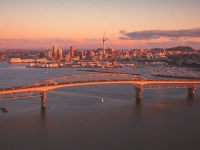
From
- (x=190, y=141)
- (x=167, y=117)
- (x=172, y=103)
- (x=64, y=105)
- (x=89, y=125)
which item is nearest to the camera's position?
(x=190, y=141)

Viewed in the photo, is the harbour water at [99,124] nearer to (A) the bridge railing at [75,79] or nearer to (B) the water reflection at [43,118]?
(B) the water reflection at [43,118]

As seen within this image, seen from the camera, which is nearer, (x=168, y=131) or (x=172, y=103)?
(x=168, y=131)

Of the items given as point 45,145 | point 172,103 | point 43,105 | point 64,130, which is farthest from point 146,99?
point 45,145

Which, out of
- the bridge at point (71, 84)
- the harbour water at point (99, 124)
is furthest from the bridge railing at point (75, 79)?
the harbour water at point (99, 124)

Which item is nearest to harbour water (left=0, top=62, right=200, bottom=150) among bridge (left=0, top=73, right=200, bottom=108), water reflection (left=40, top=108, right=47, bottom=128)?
water reflection (left=40, top=108, right=47, bottom=128)

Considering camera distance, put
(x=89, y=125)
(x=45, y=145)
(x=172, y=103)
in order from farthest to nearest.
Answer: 1. (x=172, y=103)
2. (x=89, y=125)
3. (x=45, y=145)

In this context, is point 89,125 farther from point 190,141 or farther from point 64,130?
point 190,141

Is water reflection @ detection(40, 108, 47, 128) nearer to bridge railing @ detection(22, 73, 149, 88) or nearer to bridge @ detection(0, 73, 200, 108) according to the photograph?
bridge @ detection(0, 73, 200, 108)

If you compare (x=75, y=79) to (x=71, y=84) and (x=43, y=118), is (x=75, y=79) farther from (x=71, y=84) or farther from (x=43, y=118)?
(x=43, y=118)
